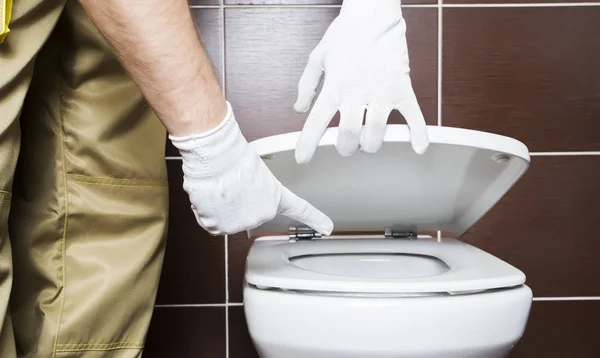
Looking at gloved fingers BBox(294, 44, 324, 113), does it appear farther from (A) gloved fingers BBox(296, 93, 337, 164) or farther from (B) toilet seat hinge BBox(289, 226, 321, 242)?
(B) toilet seat hinge BBox(289, 226, 321, 242)

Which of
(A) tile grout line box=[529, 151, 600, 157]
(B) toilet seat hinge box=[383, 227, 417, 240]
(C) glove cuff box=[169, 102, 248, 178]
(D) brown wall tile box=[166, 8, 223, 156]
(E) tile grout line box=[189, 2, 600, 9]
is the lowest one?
(B) toilet seat hinge box=[383, 227, 417, 240]

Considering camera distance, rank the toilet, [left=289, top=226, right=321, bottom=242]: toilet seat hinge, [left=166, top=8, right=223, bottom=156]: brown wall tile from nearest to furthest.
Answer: the toilet, [left=289, top=226, right=321, bottom=242]: toilet seat hinge, [left=166, top=8, right=223, bottom=156]: brown wall tile

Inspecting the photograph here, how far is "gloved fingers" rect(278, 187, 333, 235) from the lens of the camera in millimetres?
796

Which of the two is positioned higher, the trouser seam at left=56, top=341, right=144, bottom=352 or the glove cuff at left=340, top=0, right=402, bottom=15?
the glove cuff at left=340, top=0, right=402, bottom=15

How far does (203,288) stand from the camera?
54.3 inches

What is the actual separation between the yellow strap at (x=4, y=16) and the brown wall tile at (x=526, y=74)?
98 centimetres

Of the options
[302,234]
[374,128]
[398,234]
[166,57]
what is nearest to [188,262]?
[302,234]

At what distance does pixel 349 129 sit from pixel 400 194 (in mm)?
239

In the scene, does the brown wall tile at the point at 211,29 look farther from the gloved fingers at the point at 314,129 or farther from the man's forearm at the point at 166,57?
the man's forearm at the point at 166,57

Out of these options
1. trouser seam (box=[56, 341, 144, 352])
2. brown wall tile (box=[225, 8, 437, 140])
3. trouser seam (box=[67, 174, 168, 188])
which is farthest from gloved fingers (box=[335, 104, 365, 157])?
brown wall tile (box=[225, 8, 437, 140])

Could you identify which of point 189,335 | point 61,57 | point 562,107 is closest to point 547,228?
point 562,107

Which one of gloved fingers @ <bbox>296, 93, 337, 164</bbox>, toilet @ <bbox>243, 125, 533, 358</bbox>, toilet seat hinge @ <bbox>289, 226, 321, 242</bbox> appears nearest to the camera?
toilet @ <bbox>243, 125, 533, 358</bbox>

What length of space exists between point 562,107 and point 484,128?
0.63 ft

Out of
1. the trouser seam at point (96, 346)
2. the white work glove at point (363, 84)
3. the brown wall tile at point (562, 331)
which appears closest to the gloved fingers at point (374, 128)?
the white work glove at point (363, 84)
